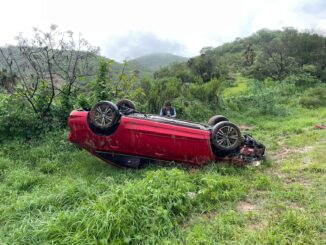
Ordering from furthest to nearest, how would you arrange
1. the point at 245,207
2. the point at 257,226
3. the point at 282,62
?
the point at 282,62, the point at 245,207, the point at 257,226

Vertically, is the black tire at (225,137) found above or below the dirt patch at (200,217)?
above

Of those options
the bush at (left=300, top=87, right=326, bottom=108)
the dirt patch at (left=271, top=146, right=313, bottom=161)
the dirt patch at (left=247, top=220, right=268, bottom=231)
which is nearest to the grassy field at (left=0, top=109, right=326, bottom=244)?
the dirt patch at (left=247, top=220, right=268, bottom=231)

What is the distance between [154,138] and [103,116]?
106cm

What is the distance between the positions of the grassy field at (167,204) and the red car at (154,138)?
11.4 inches

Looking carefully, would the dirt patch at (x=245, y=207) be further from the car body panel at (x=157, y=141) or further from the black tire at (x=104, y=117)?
the black tire at (x=104, y=117)

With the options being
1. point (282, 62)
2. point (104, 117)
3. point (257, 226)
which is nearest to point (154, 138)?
point (104, 117)

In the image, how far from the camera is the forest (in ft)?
11.3

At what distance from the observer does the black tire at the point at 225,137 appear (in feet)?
18.9

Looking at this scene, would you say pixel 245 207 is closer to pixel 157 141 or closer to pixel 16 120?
pixel 157 141

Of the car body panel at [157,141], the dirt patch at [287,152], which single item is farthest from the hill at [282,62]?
the car body panel at [157,141]

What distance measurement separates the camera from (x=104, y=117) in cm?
592

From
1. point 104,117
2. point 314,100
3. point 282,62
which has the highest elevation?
point 282,62

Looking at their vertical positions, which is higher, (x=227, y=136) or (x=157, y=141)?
(x=227, y=136)

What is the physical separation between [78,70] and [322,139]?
6.97 m
